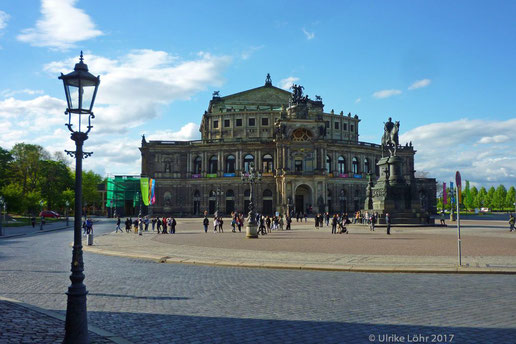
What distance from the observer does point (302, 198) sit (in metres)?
82.6

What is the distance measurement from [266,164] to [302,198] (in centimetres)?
983

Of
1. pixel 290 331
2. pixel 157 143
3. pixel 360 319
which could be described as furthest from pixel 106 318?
pixel 157 143

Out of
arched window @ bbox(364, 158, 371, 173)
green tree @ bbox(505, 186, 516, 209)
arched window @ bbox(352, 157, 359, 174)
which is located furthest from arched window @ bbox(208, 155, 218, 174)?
green tree @ bbox(505, 186, 516, 209)

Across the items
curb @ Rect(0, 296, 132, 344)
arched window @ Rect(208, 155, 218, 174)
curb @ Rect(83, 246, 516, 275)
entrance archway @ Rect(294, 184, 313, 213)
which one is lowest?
curb @ Rect(83, 246, 516, 275)

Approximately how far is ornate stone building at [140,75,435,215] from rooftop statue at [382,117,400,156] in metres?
29.7

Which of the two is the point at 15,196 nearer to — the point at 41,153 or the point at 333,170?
the point at 41,153

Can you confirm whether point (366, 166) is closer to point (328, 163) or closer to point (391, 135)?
point (328, 163)

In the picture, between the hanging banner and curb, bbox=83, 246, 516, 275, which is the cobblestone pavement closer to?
curb, bbox=83, 246, 516, 275

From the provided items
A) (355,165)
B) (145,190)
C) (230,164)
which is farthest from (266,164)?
(145,190)

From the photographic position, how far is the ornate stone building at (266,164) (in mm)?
79812

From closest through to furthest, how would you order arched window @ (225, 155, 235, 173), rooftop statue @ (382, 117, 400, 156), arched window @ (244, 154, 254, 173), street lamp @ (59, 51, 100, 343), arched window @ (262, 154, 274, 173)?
street lamp @ (59, 51, 100, 343), rooftop statue @ (382, 117, 400, 156), arched window @ (262, 154, 274, 173), arched window @ (244, 154, 254, 173), arched window @ (225, 155, 235, 173)

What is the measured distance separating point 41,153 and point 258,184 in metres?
48.2

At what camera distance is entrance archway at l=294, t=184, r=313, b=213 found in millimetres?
81188

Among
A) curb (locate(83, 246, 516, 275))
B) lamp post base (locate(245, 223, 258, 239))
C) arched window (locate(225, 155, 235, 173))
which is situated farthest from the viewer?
arched window (locate(225, 155, 235, 173))
